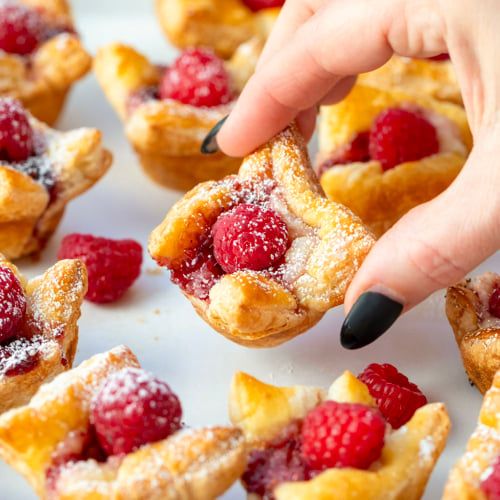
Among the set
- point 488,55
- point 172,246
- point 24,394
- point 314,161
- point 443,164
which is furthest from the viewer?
point 314,161

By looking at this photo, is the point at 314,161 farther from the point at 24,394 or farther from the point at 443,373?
the point at 24,394

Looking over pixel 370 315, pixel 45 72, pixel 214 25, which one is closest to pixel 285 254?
pixel 370 315

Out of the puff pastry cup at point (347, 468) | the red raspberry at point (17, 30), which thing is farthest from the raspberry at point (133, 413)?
the red raspberry at point (17, 30)

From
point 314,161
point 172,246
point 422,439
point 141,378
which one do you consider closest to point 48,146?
point 172,246

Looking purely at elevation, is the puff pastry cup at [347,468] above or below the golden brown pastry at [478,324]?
above

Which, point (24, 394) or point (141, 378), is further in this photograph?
point (24, 394)

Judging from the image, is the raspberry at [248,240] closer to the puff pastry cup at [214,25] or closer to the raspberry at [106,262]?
the raspberry at [106,262]
